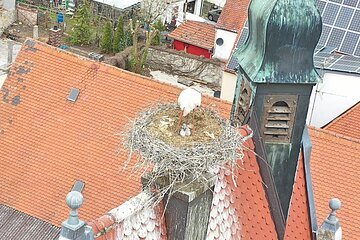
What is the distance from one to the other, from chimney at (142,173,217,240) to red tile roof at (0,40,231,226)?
258 inches

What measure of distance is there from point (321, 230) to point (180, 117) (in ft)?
12.0

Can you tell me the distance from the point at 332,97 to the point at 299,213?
8.96 m

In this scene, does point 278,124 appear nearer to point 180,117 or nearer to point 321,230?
point 321,230

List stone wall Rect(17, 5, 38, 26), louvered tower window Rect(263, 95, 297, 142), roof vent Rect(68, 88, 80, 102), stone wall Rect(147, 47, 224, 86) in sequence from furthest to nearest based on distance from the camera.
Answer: stone wall Rect(17, 5, 38, 26), stone wall Rect(147, 47, 224, 86), roof vent Rect(68, 88, 80, 102), louvered tower window Rect(263, 95, 297, 142)

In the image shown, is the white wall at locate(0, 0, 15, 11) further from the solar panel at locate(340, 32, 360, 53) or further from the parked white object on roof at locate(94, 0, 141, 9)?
the solar panel at locate(340, 32, 360, 53)

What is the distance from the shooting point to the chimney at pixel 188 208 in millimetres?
6824

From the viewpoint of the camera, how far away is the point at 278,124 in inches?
378

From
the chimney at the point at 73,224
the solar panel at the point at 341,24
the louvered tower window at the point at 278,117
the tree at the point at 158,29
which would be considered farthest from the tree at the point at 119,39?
the chimney at the point at 73,224

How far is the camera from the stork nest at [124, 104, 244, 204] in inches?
259

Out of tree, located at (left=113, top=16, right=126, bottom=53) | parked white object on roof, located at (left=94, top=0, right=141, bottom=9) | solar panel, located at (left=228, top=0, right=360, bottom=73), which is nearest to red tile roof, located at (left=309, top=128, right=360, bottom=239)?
solar panel, located at (left=228, top=0, right=360, bottom=73)

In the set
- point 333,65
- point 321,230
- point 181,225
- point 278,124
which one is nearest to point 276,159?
point 278,124

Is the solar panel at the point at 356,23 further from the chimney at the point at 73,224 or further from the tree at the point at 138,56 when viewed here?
the chimney at the point at 73,224

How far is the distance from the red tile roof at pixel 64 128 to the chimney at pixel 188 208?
6553 mm

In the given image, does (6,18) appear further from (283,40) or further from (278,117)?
(283,40)
